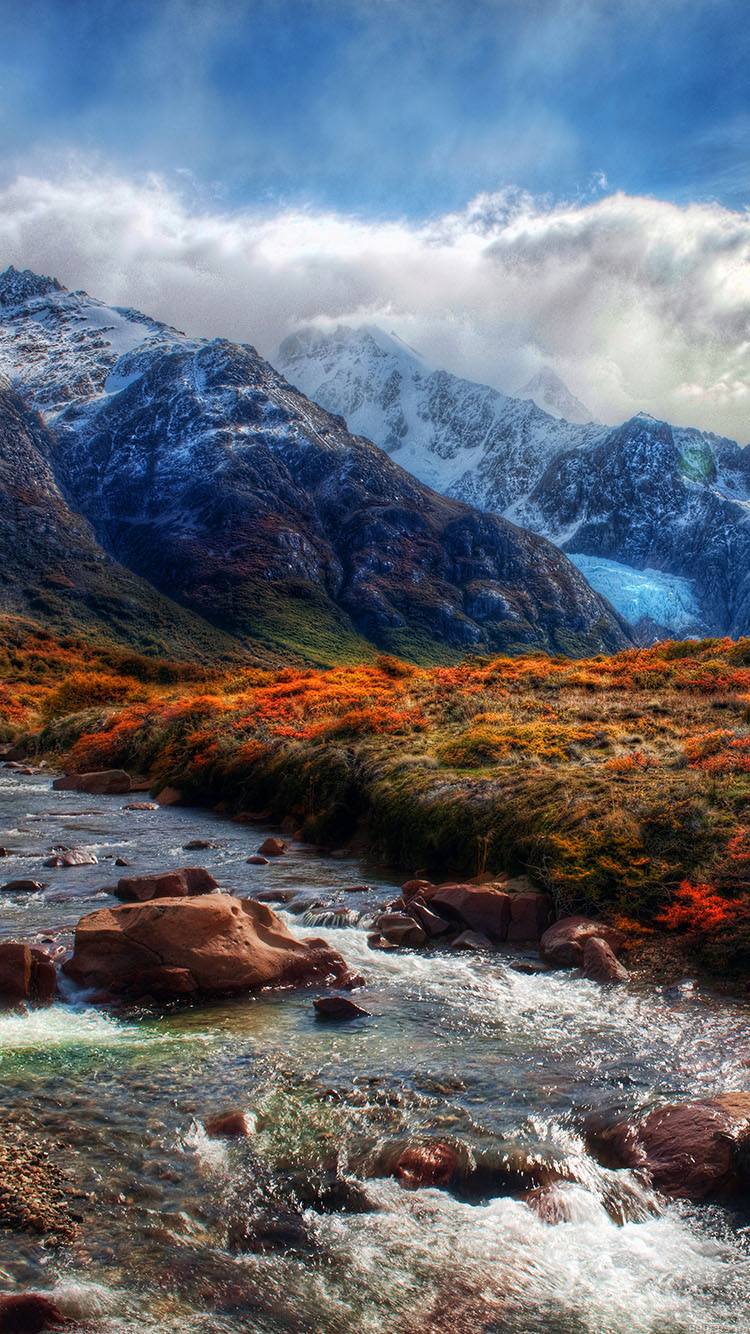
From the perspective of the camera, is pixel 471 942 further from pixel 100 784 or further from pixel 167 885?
pixel 100 784

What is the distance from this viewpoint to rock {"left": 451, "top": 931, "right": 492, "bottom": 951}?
13328 millimetres

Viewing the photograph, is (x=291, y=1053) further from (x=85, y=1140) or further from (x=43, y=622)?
(x=43, y=622)

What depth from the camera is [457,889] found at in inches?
582

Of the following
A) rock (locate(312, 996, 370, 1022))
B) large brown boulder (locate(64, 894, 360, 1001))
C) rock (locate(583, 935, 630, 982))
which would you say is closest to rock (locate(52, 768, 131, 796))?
large brown boulder (locate(64, 894, 360, 1001))

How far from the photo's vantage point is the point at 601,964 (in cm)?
1209

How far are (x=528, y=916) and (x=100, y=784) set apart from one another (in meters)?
24.8

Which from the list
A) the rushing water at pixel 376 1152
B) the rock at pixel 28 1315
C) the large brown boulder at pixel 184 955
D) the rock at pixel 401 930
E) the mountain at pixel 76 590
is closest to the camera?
the rock at pixel 28 1315

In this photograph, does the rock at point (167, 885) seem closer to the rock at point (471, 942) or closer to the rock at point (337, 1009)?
the rock at point (337, 1009)

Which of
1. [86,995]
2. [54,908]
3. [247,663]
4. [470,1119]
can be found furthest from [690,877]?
[247,663]

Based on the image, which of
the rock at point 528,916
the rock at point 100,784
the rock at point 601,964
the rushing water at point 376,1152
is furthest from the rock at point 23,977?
the rock at point 100,784

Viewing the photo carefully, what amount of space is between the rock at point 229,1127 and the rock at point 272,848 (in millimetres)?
13064

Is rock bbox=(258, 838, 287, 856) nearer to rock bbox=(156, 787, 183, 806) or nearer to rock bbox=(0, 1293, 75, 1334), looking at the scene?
rock bbox=(156, 787, 183, 806)

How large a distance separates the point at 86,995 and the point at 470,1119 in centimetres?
579

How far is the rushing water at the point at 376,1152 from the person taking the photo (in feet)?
19.3
